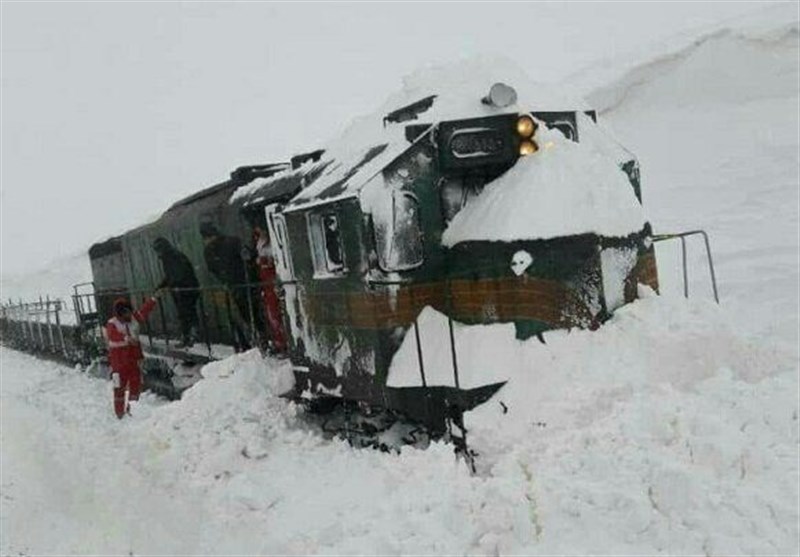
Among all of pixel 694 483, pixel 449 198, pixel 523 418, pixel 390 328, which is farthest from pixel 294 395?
pixel 694 483

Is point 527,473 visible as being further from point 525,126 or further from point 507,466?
point 525,126

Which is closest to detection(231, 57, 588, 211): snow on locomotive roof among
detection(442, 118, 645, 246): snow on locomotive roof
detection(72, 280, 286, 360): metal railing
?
detection(442, 118, 645, 246): snow on locomotive roof

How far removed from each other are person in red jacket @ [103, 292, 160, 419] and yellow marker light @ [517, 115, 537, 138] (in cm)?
680

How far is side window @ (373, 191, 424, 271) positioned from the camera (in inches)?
251

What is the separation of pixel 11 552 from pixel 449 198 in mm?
4146

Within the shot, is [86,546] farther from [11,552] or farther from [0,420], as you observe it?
[0,420]

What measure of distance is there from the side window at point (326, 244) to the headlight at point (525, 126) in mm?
1630

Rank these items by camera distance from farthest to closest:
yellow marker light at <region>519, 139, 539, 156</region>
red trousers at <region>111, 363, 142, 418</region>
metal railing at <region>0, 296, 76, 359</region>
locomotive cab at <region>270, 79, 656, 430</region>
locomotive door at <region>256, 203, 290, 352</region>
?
metal railing at <region>0, 296, 76, 359</region>
red trousers at <region>111, 363, 142, 418</region>
locomotive door at <region>256, 203, 290, 352</region>
yellow marker light at <region>519, 139, 539, 156</region>
locomotive cab at <region>270, 79, 656, 430</region>

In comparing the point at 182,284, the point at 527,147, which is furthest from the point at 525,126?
the point at 182,284

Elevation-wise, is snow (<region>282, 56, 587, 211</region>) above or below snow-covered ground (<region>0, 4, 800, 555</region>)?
above

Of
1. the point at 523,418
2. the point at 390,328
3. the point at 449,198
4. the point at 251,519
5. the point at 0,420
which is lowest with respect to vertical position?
the point at 0,420

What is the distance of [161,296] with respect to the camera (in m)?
13.0

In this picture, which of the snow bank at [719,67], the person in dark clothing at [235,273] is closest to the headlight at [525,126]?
the person in dark clothing at [235,273]

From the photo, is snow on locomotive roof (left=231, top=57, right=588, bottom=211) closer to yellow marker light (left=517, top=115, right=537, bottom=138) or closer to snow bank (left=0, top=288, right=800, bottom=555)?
yellow marker light (left=517, top=115, right=537, bottom=138)
